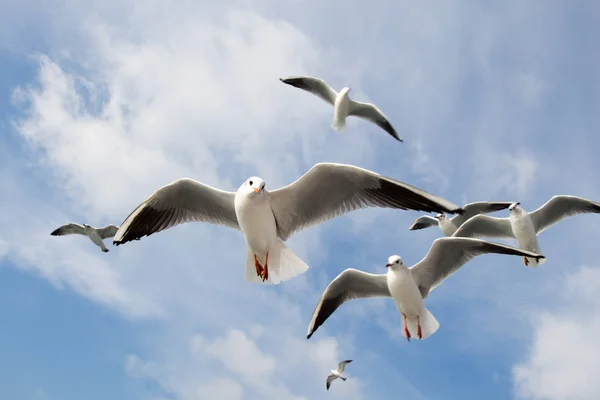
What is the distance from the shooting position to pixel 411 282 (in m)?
10.4

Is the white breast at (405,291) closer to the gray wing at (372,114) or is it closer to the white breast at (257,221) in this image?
the white breast at (257,221)

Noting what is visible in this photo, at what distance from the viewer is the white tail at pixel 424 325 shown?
10531 millimetres

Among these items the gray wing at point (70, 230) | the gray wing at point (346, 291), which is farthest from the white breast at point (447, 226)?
the gray wing at point (70, 230)

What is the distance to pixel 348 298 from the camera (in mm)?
11188

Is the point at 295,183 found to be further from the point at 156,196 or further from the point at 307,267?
the point at 156,196

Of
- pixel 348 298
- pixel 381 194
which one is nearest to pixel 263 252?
pixel 381 194

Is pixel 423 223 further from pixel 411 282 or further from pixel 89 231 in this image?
pixel 89 231

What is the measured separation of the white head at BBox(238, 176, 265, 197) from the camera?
8133mm

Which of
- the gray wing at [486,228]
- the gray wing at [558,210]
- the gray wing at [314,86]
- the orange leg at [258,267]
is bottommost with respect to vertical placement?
the orange leg at [258,267]

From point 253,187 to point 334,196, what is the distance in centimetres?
104

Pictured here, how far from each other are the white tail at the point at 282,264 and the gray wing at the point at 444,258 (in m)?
2.61

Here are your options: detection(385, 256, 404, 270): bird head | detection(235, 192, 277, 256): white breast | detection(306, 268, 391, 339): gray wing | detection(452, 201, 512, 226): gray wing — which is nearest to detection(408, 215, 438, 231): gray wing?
detection(452, 201, 512, 226): gray wing

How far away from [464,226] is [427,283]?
3114mm

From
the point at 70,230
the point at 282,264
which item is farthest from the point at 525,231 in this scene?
the point at 70,230
